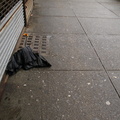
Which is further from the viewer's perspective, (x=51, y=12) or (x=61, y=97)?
(x=51, y=12)

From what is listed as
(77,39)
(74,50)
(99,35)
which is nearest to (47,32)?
(77,39)

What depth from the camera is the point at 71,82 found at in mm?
2672

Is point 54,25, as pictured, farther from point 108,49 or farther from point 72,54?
point 108,49

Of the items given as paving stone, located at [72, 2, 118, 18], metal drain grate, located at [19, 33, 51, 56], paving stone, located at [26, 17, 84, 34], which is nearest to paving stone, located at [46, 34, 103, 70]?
metal drain grate, located at [19, 33, 51, 56]

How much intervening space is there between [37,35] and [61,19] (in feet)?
5.68

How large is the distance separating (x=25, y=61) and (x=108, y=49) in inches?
85.3

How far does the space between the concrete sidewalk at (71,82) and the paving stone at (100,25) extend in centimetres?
7

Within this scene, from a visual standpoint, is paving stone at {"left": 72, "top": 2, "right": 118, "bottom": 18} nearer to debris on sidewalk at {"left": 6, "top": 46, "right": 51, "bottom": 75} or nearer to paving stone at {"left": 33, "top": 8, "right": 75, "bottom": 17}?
paving stone at {"left": 33, "top": 8, "right": 75, "bottom": 17}

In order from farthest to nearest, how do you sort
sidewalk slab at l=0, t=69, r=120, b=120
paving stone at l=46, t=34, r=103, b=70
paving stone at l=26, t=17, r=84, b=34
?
1. paving stone at l=26, t=17, r=84, b=34
2. paving stone at l=46, t=34, r=103, b=70
3. sidewalk slab at l=0, t=69, r=120, b=120

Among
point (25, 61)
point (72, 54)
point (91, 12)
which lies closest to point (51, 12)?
point (91, 12)

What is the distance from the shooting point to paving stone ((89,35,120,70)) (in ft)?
10.5

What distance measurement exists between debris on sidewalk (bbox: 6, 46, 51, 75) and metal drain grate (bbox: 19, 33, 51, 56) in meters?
0.40

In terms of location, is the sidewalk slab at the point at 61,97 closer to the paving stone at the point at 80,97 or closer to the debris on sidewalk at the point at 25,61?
the paving stone at the point at 80,97

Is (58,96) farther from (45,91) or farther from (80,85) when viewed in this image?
(80,85)
